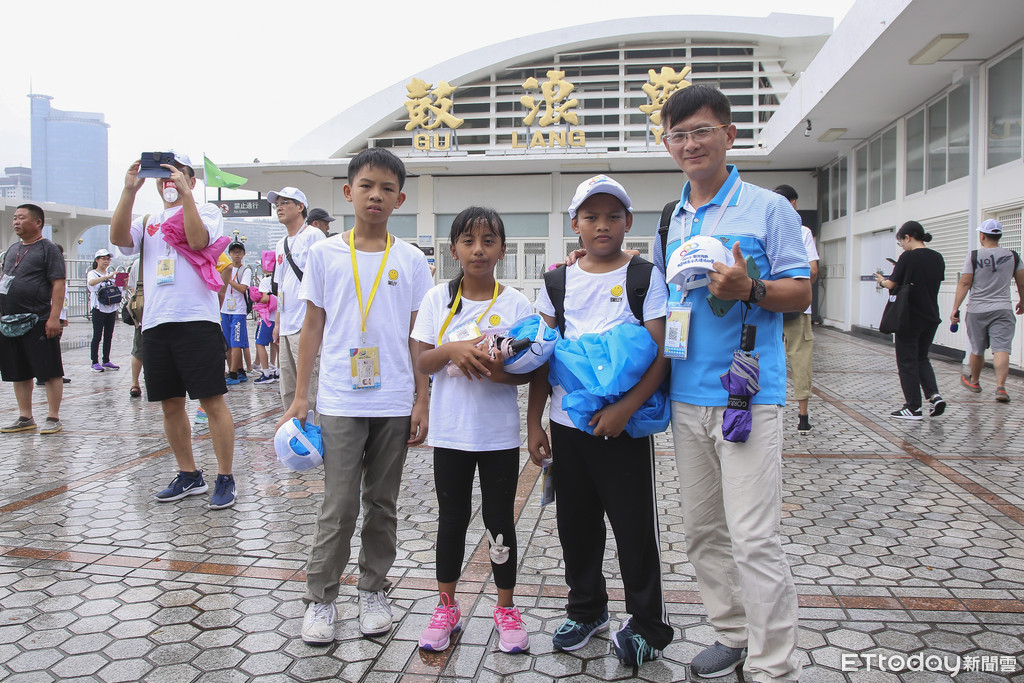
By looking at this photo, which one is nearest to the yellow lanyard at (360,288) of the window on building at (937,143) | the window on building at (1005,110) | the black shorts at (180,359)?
the black shorts at (180,359)

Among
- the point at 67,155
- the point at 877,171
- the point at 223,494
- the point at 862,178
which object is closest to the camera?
the point at 223,494

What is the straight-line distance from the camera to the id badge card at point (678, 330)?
7.44 ft

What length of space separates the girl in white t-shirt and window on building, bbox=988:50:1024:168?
996 cm

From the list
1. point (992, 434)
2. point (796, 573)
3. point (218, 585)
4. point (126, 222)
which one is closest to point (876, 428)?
point (992, 434)

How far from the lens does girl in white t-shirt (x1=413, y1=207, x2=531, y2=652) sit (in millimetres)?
2545

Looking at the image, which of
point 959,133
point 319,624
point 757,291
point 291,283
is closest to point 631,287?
point 757,291

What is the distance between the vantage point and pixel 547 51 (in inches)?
927

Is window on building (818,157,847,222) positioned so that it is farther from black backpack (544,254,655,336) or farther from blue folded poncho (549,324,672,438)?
blue folded poncho (549,324,672,438)

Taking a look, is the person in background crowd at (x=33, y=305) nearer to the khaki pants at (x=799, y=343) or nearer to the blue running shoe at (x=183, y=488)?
the blue running shoe at (x=183, y=488)

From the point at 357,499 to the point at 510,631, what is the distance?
79 cm

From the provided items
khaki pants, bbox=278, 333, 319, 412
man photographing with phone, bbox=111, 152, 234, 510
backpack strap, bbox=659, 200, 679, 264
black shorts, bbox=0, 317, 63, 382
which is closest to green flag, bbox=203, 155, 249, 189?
black shorts, bbox=0, 317, 63, 382

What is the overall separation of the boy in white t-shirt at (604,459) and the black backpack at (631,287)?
0.01 m

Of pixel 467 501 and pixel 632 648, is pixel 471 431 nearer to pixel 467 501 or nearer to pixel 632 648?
pixel 467 501

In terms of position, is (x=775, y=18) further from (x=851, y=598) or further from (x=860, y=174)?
(x=851, y=598)
